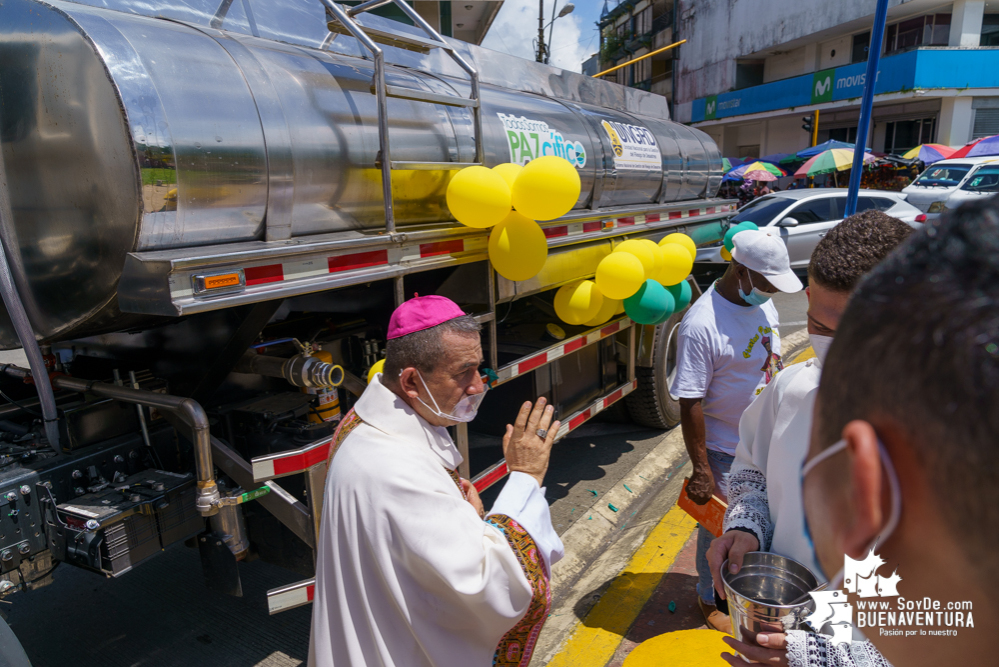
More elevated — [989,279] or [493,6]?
[493,6]

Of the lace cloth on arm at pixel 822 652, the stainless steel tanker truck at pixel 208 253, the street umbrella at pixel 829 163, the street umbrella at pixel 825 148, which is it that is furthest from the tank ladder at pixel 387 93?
the street umbrella at pixel 825 148

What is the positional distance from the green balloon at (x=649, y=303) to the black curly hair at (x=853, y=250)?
8.37 feet

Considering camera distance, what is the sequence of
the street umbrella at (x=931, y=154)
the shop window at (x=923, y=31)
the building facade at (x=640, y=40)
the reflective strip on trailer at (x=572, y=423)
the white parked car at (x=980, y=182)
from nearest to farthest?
the reflective strip on trailer at (x=572, y=423) → the white parked car at (x=980, y=182) → the street umbrella at (x=931, y=154) → the shop window at (x=923, y=31) → the building facade at (x=640, y=40)

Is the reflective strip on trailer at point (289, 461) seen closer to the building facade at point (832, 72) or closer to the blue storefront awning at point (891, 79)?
the blue storefront awning at point (891, 79)

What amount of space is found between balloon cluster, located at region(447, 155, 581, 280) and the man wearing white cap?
2.87 feet

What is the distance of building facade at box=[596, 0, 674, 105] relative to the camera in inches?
1572

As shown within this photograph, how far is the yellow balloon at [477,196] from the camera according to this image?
3.04 m

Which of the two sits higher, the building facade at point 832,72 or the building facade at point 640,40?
the building facade at point 640,40

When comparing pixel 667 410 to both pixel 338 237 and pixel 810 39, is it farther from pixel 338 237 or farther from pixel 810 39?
pixel 810 39

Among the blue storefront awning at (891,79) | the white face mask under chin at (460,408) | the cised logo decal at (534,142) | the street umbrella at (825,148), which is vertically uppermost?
the blue storefront awning at (891,79)

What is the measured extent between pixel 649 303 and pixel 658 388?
138cm

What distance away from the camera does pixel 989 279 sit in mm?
496

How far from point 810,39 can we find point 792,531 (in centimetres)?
3245

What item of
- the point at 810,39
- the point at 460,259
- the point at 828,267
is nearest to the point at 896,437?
the point at 828,267
